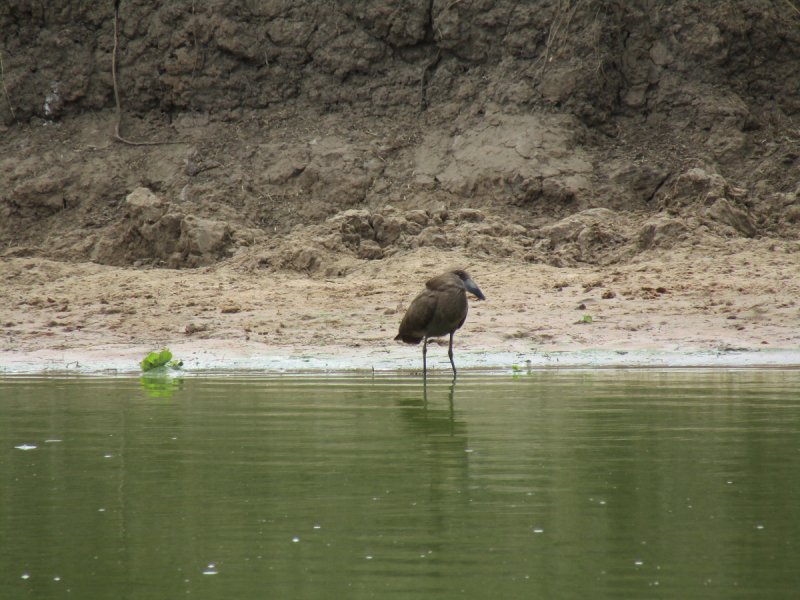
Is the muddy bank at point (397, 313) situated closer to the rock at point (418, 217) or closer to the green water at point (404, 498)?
the rock at point (418, 217)

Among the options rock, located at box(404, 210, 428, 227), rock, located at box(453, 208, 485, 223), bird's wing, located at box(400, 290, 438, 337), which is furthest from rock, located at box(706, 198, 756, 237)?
bird's wing, located at box(400, 290, 438, 337)

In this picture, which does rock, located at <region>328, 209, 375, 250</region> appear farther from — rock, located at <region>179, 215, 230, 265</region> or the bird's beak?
the bird's beak

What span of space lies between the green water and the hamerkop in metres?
2.40

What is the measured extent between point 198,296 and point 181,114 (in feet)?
23.0

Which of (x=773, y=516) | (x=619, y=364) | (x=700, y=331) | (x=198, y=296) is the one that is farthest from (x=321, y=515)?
(x=198, y=296)

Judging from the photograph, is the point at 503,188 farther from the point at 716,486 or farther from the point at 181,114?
the point at 716,486

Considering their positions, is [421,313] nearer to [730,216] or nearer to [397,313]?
[397,313]

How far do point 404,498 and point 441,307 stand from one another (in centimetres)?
521

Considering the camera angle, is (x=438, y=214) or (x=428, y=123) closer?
(x=438, y=214)

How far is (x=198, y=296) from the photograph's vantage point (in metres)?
12.2

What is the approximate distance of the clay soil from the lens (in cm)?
1133

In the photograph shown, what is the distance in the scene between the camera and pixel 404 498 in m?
3.32

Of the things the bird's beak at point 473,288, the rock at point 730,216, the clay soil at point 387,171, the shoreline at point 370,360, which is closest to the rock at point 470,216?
the clay soil at point 387,171

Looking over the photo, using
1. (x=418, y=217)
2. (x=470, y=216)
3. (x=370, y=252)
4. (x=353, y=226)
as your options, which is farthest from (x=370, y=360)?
(x=470, y=216)
